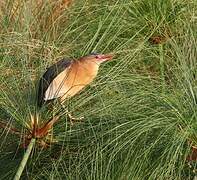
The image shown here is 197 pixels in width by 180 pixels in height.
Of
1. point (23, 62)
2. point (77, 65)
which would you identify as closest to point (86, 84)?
point (77, 65)

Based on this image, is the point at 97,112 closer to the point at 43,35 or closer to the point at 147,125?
the point at 147,125

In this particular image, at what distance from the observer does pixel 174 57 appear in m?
2.25

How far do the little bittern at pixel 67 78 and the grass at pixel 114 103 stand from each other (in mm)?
25

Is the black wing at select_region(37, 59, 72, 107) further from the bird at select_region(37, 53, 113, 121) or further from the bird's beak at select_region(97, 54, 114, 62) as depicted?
the bird's beak at select_region(97, 54, 114, 62)

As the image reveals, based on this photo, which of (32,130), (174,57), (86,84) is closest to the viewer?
(32,130)

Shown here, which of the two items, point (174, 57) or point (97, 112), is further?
point (174, 57)

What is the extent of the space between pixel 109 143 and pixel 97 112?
108mm

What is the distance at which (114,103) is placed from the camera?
192 centimetres

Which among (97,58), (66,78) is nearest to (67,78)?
(66,78)

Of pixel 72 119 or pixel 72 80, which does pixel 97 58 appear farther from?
pixel 72 119

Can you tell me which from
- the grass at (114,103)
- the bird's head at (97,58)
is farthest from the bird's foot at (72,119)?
the bird's head at (97,58)

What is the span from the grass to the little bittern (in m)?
0.02

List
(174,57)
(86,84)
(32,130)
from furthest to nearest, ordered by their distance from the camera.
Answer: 1. (174,57)
2. (86,84)
3. (32,130)

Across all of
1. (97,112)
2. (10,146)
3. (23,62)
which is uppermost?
(23,62)
